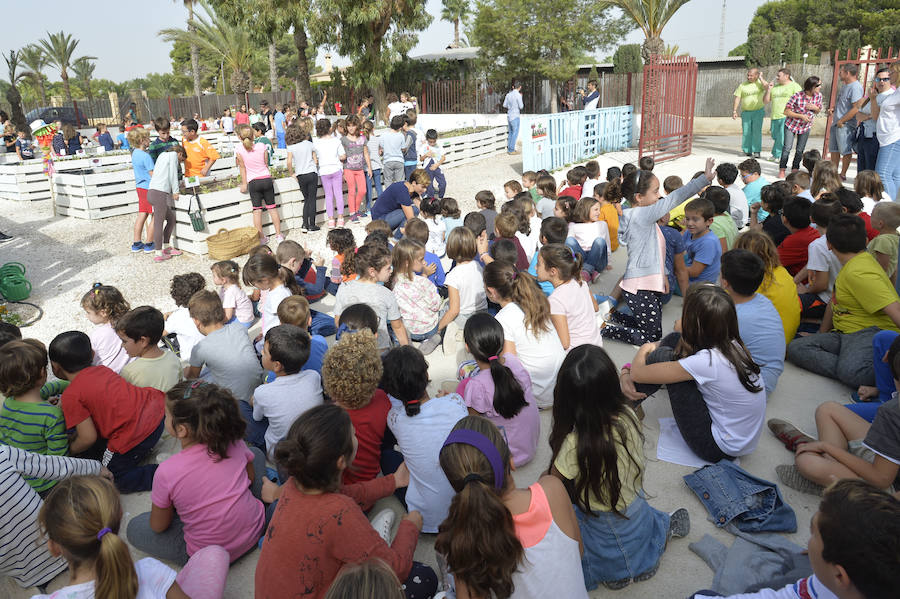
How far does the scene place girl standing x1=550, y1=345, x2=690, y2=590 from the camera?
2.50 metres

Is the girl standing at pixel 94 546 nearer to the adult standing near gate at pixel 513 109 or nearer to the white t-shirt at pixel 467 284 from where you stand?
the white t-shirt at pixel 467 284

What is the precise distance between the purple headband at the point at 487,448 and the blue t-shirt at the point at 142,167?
778cm

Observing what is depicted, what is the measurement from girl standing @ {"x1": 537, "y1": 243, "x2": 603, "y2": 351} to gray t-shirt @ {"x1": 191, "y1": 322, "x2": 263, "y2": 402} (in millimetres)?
2194

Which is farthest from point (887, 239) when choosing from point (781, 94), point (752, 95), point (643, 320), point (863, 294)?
point (752, 95)

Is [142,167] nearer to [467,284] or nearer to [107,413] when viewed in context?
[467,284]

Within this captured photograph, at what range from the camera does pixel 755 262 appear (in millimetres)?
3689

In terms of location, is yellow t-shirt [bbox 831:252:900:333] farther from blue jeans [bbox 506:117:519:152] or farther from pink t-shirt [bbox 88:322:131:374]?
blue jeans [bbox 506:117:519:152]

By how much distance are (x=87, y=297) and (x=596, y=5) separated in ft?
74.5

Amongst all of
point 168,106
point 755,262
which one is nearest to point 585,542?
point 755,262

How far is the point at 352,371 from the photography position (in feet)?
10.0

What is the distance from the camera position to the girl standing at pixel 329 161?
29.2 feet

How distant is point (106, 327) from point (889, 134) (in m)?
10.4

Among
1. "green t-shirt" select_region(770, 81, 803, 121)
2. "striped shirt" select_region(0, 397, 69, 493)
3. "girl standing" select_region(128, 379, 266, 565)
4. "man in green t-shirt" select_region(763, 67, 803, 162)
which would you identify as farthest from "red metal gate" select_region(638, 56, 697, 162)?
"striped shirt" select_region(0, 397, 69, 493)

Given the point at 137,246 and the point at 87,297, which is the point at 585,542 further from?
the point at 137,246
